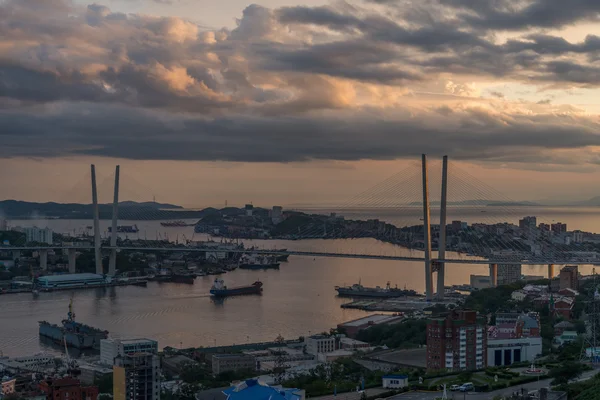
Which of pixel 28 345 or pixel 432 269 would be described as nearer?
pixel 28 345

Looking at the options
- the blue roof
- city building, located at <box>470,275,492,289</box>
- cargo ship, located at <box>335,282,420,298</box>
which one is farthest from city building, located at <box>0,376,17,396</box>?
city building, located at <box>470,275,492,289</box>

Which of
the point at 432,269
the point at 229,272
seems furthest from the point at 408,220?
the point at 432,269

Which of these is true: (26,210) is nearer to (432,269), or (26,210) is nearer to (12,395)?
(432,269)

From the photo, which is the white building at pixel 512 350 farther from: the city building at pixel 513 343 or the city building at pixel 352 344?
the city building at pixel 352 344

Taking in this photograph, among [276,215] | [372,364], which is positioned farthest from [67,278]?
[276,215]

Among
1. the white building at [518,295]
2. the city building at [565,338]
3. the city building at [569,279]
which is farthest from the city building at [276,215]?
the city building at [565,338]

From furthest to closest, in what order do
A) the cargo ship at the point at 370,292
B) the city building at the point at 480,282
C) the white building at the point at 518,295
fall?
the city building at the point at 480,282 → the cargo ship at the point at 370,292 → the white building at the point at 518,295
